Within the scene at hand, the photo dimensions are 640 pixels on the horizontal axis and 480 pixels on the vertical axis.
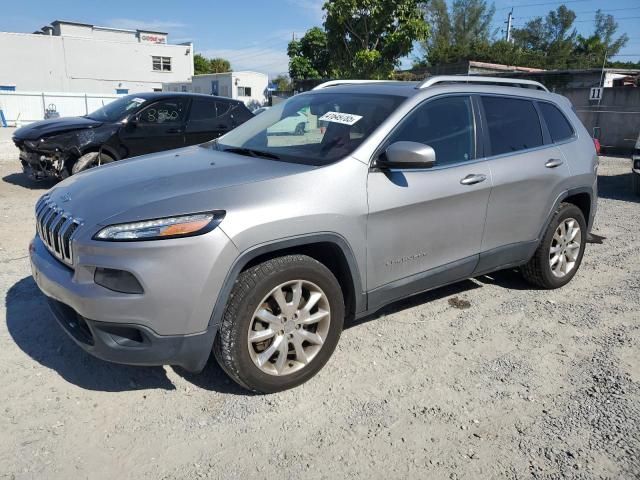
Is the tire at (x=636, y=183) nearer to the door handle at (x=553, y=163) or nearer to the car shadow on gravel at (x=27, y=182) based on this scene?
the door handle at (x=553, y=163)

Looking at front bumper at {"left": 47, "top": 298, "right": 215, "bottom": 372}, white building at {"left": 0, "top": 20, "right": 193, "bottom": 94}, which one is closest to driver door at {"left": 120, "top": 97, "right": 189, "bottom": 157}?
front bumper at {"left": 47, "top": 298, "right": 215, "bottom": 372}

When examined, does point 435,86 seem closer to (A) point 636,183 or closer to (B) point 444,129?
(B) point 444,129

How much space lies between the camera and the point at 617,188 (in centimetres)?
1070

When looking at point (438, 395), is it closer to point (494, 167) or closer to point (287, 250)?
point (287, 250)

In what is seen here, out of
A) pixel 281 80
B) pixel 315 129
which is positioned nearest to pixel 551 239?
pixel 315 129

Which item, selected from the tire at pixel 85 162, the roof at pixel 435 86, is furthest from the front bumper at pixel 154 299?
the tire at pixel 85 162

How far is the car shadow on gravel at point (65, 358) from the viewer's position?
316 centimetres

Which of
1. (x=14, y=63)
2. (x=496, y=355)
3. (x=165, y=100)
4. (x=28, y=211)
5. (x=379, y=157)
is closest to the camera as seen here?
(x=379, y=157)

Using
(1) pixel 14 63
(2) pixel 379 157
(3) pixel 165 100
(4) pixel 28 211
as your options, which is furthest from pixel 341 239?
(1) pixel 14 63

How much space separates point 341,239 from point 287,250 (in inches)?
12.8

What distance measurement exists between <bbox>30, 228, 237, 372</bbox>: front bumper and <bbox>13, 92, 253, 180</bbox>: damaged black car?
6224 millimetres

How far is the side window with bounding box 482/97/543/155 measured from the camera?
13.3 feet

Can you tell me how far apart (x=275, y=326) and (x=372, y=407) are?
0.72 metres

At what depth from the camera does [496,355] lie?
11.9ft
